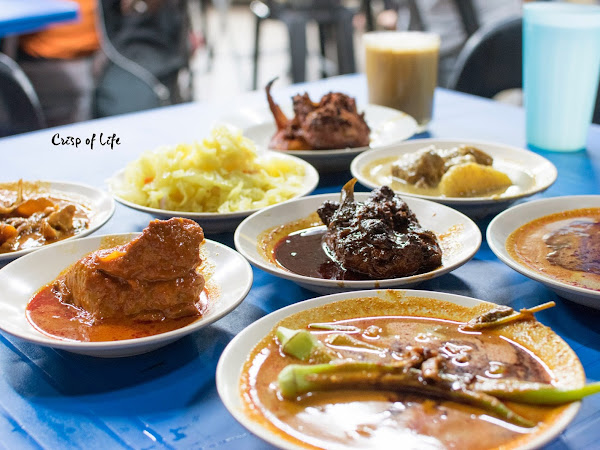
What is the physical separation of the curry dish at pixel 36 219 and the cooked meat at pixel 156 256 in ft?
1.53

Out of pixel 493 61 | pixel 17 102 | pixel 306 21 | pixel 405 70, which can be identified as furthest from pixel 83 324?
pixel 306 21

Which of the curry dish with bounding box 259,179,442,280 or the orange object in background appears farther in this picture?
the orange object in background

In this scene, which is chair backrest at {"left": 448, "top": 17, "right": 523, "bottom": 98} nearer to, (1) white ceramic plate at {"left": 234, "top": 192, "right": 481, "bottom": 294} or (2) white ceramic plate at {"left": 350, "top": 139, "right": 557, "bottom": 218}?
(2) white ceramic plate at {"left": 350, "top": 139, "right": 557, "bottom": 218}

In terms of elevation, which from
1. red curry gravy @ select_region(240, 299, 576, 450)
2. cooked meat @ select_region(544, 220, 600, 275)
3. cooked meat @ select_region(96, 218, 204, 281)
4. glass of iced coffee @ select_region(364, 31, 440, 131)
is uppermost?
glass of iced coffee @ select_region(364, 31, 440, 131)

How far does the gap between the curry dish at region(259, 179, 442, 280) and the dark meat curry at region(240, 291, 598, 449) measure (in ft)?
0.71

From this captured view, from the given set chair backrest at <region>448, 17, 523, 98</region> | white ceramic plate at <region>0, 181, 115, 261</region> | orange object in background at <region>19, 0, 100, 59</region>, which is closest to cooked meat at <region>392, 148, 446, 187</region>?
white ceramic plate at <region>0, 181, 115, 261</region>

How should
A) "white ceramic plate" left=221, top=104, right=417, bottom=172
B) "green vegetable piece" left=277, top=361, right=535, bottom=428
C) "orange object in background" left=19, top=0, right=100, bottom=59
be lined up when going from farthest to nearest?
"orange object in background" left=19, top=0, right=100, bottom=59 < "white ceramic plate" left=221, top=104, right=417, bottom=172 < "green vegetable piece" left=277, top=361, right=535, bottom=428

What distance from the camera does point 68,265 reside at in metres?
→ 1.56

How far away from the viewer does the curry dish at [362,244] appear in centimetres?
150

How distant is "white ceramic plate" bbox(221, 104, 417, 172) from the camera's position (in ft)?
7.72

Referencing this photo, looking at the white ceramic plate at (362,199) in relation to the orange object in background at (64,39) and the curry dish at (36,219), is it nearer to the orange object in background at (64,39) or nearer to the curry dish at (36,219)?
the curry dish at (36,219)

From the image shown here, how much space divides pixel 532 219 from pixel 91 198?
4.21ft

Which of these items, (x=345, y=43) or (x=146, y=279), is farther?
(x=345, y=43)

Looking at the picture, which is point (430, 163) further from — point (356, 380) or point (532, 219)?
point (356, 380)
